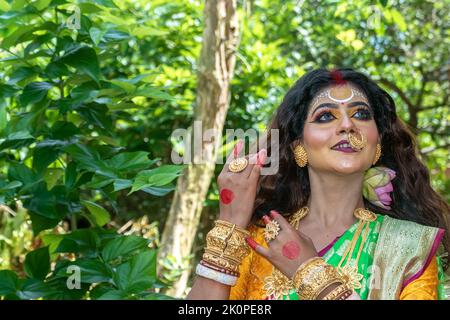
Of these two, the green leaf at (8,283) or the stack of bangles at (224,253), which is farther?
the green leaf at (8,283)

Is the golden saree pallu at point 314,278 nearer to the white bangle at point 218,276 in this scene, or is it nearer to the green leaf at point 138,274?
the white bangle at point 218,276

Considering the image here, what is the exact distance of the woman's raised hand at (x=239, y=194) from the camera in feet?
6.36

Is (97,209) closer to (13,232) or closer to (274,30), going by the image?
(13,232)

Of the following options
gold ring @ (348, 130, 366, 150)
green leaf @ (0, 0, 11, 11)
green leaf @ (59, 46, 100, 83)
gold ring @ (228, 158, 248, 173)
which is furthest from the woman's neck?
green leaf @ (0, 0, 11, 11)

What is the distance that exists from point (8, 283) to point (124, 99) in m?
0.69

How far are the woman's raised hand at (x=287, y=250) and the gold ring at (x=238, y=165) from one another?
17 cm

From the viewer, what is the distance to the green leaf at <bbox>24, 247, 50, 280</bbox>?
2.35 metres

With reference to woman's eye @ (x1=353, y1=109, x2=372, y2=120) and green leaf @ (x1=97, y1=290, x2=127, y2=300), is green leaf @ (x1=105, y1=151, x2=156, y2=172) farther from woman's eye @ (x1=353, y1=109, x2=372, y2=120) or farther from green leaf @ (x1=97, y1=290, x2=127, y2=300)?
woman's eye @ (x1=353, y1=109, x2=372, y2=120)

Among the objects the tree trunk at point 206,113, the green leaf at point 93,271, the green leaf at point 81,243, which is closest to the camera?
the green leaf at point 93,271

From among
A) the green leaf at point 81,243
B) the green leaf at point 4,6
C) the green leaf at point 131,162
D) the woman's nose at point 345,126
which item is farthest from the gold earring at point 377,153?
the green leaf at point 4,6

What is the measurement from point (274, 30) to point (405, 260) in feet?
14.9

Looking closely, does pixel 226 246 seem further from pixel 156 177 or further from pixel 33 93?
pixel 33 93

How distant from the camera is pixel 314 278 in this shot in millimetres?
1805

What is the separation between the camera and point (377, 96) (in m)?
2.11
